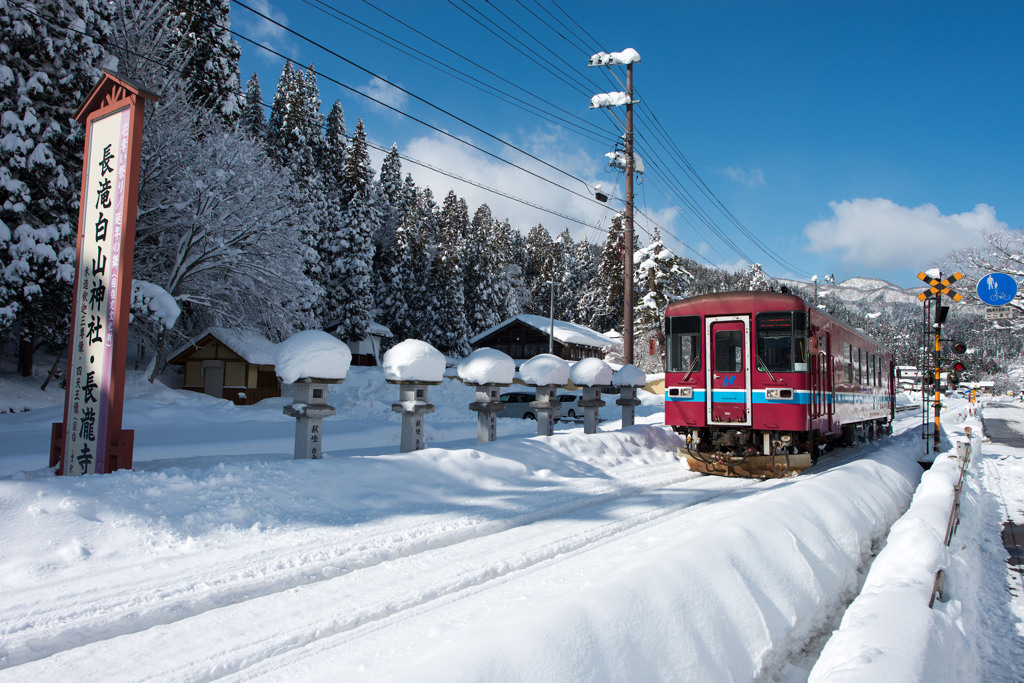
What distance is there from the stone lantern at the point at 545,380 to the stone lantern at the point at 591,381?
99cm

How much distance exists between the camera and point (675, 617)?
3.68 metres

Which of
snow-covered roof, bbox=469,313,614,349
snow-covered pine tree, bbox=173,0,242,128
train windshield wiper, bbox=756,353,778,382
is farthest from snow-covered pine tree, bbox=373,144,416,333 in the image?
train windshield wiper, bbox=756,353,778,382

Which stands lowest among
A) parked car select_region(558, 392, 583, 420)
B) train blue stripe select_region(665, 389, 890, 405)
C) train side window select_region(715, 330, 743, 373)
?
parked car select_region(558, 392, 583, 420)

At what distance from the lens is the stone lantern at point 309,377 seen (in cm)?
868

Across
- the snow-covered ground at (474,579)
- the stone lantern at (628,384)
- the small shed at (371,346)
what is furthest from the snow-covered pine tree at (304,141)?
the snow-covered ground at (474,579)

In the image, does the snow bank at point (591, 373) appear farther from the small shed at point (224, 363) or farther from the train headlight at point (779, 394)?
the small shed at point (224, 363)

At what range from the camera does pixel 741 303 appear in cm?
1198

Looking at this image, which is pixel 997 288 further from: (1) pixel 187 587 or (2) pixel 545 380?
(1) pixel 187 587

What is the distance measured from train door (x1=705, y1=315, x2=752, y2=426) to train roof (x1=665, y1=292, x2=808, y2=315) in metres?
0.22

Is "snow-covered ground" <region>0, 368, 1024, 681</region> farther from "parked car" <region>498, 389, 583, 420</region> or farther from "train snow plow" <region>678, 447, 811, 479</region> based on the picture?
"parked car" <region>498, 389, 583, 420</region>

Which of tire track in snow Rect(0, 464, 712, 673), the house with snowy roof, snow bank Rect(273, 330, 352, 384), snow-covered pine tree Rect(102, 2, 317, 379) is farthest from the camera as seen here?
the house with snowy roof

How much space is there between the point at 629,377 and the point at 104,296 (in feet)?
38.5

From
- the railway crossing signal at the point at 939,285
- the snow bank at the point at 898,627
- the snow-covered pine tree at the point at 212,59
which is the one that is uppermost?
the snow-covered pine tree at the point at 212,59

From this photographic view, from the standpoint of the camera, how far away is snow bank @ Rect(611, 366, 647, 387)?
628 inches
